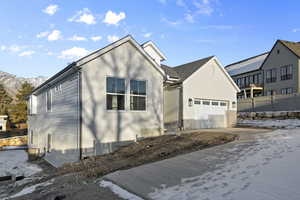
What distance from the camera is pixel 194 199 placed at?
14.5ft

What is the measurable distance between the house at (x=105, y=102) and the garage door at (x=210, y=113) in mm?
4401

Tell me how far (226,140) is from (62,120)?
8902mm

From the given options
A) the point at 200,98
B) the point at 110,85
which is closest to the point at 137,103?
the point at 110,85

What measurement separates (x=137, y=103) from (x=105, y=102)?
1961mm

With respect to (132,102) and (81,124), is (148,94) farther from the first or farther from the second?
(81,124)

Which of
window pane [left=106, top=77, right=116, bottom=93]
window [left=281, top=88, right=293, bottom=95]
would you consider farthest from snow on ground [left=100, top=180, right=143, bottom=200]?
window [left=281, top=88, right=293, bottom=95]

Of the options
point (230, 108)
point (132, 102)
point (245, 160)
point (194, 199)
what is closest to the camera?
point (194, 199)

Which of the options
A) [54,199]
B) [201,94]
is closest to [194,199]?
[54,199]

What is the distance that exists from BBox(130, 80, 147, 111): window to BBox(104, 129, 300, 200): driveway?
516cm

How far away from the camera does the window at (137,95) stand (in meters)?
12.1

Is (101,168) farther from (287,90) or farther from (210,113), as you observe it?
(287,90)

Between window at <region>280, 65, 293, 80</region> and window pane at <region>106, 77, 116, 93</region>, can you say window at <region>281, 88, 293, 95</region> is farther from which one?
window pane at <region>106, 77, 116, 93</region>

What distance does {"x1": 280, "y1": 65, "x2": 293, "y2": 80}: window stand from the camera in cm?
2785

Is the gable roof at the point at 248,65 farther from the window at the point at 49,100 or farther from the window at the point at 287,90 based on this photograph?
the window at the point at 49,100
